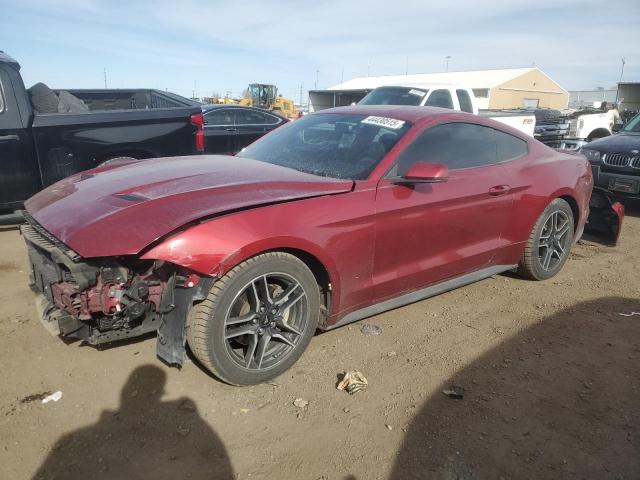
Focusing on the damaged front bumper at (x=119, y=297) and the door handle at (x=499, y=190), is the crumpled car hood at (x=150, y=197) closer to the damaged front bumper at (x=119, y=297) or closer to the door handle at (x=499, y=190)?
the damaged front bumper at (x=119, y=297)

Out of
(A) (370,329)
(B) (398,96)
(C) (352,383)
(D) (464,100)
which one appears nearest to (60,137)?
(A) (370,329)

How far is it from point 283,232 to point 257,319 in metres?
0.55

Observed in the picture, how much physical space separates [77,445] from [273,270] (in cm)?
130

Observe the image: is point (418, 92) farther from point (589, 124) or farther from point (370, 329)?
point (370, 329)

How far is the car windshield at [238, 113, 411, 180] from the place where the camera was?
3.43 m

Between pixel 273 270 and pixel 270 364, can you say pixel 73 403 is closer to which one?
pixel 270 364

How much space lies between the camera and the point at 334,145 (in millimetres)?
3701

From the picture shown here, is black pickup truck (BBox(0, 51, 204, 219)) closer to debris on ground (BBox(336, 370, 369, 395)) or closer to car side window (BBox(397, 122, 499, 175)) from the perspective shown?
car side window (BBox(397, 122, 499, 175))

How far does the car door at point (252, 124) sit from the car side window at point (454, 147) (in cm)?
627

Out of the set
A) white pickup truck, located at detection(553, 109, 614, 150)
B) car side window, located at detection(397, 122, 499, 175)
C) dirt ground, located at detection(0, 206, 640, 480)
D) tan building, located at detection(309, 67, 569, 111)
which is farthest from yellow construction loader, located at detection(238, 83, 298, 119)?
dirt ground, located at detection(0, 206, 640, 480)

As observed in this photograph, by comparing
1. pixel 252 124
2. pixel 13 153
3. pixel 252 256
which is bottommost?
pixel 252 256

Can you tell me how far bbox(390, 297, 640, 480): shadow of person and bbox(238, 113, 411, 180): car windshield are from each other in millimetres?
1558

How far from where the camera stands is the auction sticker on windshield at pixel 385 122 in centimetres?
362

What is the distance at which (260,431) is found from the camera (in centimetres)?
256
